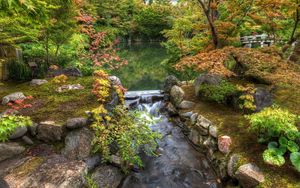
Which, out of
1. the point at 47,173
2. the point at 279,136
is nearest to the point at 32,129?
the point at 47,173

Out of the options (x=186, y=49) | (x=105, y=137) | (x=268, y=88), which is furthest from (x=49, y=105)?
(x=186, y=49)

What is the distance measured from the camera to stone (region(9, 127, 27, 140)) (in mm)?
4245

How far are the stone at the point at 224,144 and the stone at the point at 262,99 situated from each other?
1.34 meters

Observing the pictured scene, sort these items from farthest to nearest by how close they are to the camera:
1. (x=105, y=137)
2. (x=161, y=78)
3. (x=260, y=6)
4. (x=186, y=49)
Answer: (x=161, y=78) → (x=186, y=49) → (x=260, y=6) → (x=105, y=137)

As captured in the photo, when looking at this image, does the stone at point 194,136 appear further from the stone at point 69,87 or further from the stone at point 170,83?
the stone at point 69,87

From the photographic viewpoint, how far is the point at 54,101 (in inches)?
229

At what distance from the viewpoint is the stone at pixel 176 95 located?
7.73 meters

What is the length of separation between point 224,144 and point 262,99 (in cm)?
180

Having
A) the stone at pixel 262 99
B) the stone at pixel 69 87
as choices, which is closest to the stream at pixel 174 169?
the stone at pixel 262 99

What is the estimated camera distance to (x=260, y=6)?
692 centimetres

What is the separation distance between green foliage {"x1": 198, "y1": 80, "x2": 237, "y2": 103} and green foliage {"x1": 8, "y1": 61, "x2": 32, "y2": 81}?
234 inches

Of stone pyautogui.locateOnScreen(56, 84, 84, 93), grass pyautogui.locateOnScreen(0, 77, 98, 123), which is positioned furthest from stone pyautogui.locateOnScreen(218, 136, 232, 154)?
stone pyautogui.locateOnScreen(56, 84, 84, 93)

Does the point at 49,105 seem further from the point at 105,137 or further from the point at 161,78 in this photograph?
the point at 161,78

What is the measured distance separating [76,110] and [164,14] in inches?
1160
